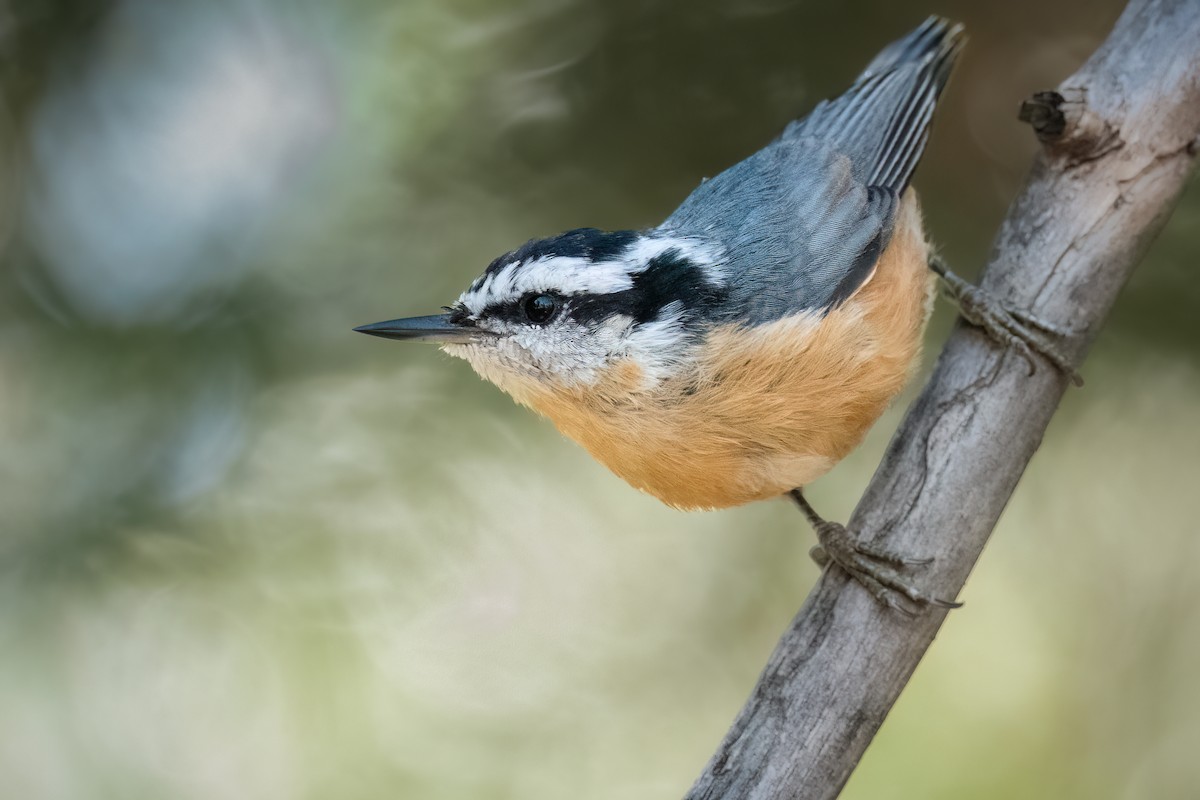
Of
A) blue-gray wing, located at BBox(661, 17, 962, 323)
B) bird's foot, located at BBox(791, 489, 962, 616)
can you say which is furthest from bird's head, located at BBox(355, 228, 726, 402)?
bird's foot, located at BBox(791, 489, 962, 616)

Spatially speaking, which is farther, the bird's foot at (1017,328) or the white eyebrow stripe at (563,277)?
the bird's foot at (1017,328)

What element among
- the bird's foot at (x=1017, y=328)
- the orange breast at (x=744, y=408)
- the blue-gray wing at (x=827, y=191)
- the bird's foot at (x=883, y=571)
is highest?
the blue-gray wing at (x=827, y=191)

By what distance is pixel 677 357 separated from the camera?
1769 millimetres

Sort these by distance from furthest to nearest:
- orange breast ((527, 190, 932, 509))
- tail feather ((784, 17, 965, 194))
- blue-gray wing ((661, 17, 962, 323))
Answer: tail feather ((784, 17, 965, 194)) < blue-gray wing ((661, 17, 962, 323)) < orange breast ((527, 190, 932, 509))

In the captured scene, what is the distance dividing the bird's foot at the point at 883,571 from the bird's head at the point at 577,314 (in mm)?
453

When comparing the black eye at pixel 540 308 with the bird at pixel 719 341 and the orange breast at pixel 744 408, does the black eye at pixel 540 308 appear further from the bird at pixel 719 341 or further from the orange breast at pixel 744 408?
the orange breast at pixel 744 408

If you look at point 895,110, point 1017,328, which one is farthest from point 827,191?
point 1017,328

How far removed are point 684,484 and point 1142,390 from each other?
3.48 feet

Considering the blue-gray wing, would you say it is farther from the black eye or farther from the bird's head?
the black eye

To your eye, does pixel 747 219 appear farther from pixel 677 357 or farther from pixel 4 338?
pixel 4 338

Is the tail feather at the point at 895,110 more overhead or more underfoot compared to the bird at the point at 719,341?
more overhead

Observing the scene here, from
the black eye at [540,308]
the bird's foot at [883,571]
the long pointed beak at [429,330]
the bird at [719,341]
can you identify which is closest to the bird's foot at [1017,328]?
the bird at [719,341]

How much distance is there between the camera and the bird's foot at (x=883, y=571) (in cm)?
186

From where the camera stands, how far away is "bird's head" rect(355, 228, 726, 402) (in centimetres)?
179
